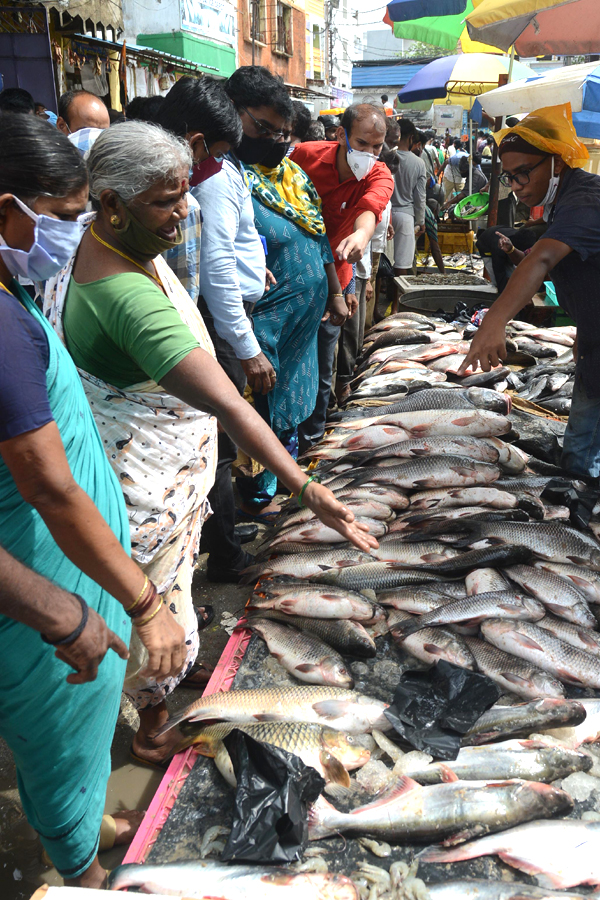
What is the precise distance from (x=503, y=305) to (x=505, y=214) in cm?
995

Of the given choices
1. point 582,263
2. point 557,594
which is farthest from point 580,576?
point 582,263

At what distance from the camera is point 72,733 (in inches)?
61.7

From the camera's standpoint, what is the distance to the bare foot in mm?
2201

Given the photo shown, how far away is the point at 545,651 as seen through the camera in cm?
238

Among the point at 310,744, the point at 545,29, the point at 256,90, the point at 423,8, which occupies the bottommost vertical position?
the point at 310,744

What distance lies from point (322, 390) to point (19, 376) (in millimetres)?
4203

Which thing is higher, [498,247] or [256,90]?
[256,90]

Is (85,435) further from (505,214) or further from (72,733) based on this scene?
(505,214)

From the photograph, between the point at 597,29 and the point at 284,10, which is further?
the point at 284,10

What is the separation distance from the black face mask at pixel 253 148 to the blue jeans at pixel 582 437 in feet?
6.92

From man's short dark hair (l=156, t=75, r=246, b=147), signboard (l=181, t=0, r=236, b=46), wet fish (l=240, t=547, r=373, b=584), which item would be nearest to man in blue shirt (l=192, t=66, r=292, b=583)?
man's short dark hair (l=156, t=75, r=246, b=147)

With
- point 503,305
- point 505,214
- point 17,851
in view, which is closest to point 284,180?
point 503,305

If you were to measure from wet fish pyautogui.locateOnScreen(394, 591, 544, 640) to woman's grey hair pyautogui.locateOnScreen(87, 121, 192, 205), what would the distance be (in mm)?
1822

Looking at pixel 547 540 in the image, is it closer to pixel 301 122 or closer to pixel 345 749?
pixel 345 749
